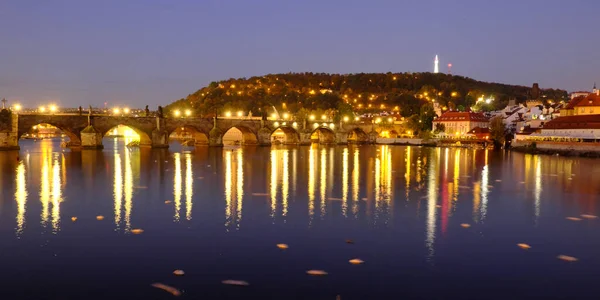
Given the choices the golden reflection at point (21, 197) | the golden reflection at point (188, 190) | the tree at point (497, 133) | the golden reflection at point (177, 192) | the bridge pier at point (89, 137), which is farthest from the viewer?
the tree at point (497, 133)

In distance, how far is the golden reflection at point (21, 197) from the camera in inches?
620

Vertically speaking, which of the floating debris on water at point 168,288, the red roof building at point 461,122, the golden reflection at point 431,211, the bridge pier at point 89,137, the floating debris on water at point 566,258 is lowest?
the floating debris on water at point 168,288

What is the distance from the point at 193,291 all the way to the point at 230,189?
14175 millimetres

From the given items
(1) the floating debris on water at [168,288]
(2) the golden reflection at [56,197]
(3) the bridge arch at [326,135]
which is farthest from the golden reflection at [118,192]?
(3) the bridge arch at [326,135]

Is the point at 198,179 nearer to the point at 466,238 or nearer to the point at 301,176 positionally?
the point at 301,176

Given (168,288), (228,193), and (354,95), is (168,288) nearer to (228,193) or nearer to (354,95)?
(228,193)

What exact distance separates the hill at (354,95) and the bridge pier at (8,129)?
62453 mm

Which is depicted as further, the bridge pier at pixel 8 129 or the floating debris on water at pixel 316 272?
the bridge pier at pixel 8 129

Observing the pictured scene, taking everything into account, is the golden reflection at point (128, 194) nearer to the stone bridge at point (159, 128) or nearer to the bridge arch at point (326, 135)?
the stone bridge at point (159, 128)

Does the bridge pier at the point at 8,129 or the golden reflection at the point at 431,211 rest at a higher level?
the bridge pier at the point at 8,129

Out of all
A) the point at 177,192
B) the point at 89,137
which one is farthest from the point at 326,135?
the point at 177,192

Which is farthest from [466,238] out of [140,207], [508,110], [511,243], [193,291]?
[508,110]

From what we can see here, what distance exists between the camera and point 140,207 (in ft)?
62.2

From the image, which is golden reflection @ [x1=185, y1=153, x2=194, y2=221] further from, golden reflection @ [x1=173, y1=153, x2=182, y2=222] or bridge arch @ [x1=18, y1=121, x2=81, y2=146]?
bridge arch @ [x1=18, y1=121, x2=81, y2=146]
